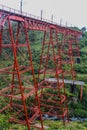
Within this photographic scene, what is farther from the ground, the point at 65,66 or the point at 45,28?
the point at 45,28

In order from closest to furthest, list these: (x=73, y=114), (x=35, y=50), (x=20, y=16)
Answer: (x=20, y=16)
(x=73, y=114)
(x=35, y=50)

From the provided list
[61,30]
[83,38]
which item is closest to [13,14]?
[61,30]

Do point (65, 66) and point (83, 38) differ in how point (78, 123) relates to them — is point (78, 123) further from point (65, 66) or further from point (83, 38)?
point (83, 38)

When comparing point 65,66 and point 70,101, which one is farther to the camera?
point 65,66

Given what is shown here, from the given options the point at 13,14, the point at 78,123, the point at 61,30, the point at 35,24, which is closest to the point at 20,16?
the point at 13,14

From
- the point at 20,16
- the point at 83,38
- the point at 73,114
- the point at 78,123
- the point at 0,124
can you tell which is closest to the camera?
the point at 0,124

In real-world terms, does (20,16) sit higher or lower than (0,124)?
higher

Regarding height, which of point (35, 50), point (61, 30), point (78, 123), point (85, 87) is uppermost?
point (61, 30)

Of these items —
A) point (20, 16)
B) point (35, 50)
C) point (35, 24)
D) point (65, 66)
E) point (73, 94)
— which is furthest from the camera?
point (35, 50)

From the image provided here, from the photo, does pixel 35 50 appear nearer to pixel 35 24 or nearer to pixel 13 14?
pixel 35 24
